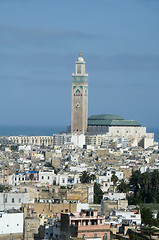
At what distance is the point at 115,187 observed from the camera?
62.0m

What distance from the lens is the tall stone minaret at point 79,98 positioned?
135m

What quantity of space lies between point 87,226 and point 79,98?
4133 inches

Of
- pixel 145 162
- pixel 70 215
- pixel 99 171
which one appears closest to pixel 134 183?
pixel 99 171

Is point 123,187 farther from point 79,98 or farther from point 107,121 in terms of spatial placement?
point 107,121

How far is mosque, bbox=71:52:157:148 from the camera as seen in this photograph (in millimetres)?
134250

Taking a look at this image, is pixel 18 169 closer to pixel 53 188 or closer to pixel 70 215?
pixel 53 188

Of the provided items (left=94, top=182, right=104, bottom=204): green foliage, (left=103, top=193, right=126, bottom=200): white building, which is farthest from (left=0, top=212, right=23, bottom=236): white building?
(left=103, top=193, right=126, bottom=200): white building

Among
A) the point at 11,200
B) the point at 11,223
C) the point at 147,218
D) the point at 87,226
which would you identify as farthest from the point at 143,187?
the point at 87,226

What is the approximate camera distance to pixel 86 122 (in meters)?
136

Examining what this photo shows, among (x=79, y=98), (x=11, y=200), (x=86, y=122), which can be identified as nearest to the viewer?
(x=11, y=200)

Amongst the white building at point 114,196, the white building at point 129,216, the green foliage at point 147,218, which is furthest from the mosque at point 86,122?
the white building at point 129,216

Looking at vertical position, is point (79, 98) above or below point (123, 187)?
above

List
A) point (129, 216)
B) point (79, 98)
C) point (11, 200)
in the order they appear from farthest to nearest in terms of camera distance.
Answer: point (79, 98), point (11, 200), point (129, 216)

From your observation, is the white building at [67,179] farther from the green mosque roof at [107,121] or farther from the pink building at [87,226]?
the green mosque roof at [107,121]
